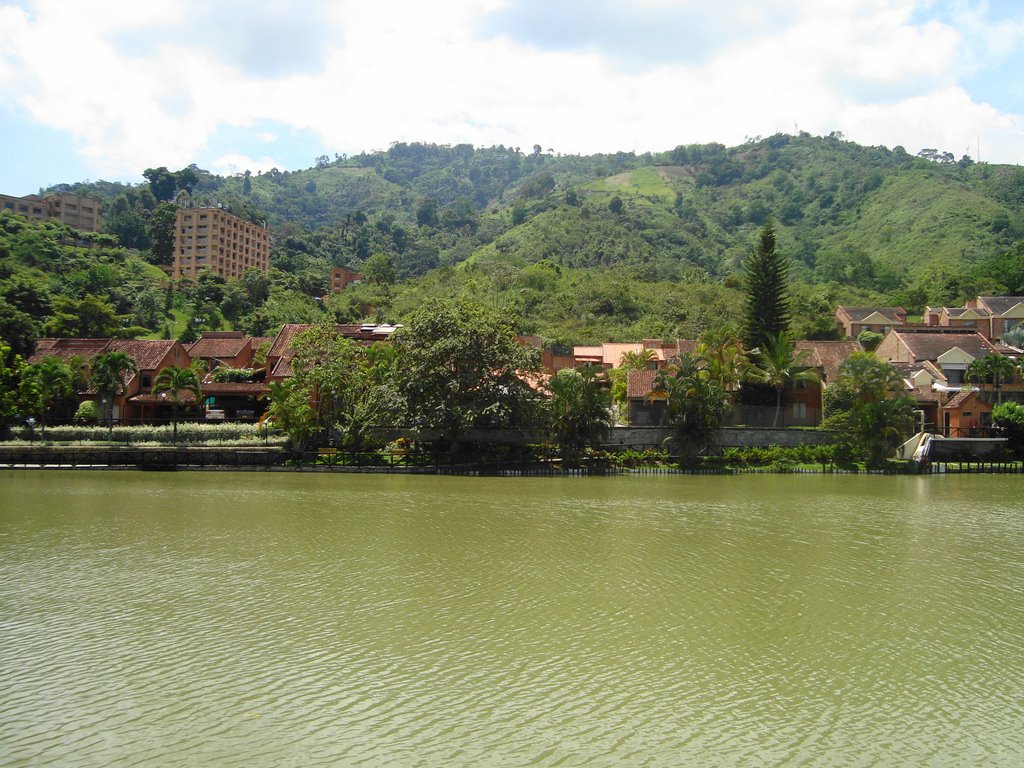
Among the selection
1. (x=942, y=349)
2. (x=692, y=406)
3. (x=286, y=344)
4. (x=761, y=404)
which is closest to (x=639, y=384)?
(x=692, y=406)

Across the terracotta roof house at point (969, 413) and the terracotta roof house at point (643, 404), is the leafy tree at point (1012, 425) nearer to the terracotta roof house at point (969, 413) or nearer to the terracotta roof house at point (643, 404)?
the terracotta roof house at point (969, 413)

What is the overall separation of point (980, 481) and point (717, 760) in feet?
108

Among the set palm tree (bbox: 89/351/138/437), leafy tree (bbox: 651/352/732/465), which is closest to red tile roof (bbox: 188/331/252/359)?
palm tree (bbox: 89/351/138/437)

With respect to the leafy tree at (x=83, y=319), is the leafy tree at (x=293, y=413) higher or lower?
lower

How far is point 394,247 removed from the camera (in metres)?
127

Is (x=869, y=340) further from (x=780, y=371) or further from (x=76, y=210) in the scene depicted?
(x=76, y=210)

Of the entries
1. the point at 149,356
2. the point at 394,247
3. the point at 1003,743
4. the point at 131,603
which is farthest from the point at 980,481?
the point at 394,247

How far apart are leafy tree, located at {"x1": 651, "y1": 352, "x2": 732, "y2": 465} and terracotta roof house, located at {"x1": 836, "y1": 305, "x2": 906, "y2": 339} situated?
33.3 m

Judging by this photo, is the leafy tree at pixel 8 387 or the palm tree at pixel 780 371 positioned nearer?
the leafy tree at pixel 8 387

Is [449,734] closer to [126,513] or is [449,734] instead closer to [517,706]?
[517,706]

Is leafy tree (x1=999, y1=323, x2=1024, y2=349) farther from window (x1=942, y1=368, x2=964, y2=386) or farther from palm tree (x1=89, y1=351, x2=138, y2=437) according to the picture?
palm tree (x1=89, y1=351, x2=138, y2=437)

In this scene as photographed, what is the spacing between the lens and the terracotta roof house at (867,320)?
66.4 m

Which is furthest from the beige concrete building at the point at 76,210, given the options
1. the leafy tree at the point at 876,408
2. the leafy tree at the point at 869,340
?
the leafy tree at the point at 876,408

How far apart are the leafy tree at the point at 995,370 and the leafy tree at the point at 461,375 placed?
26296 mm
